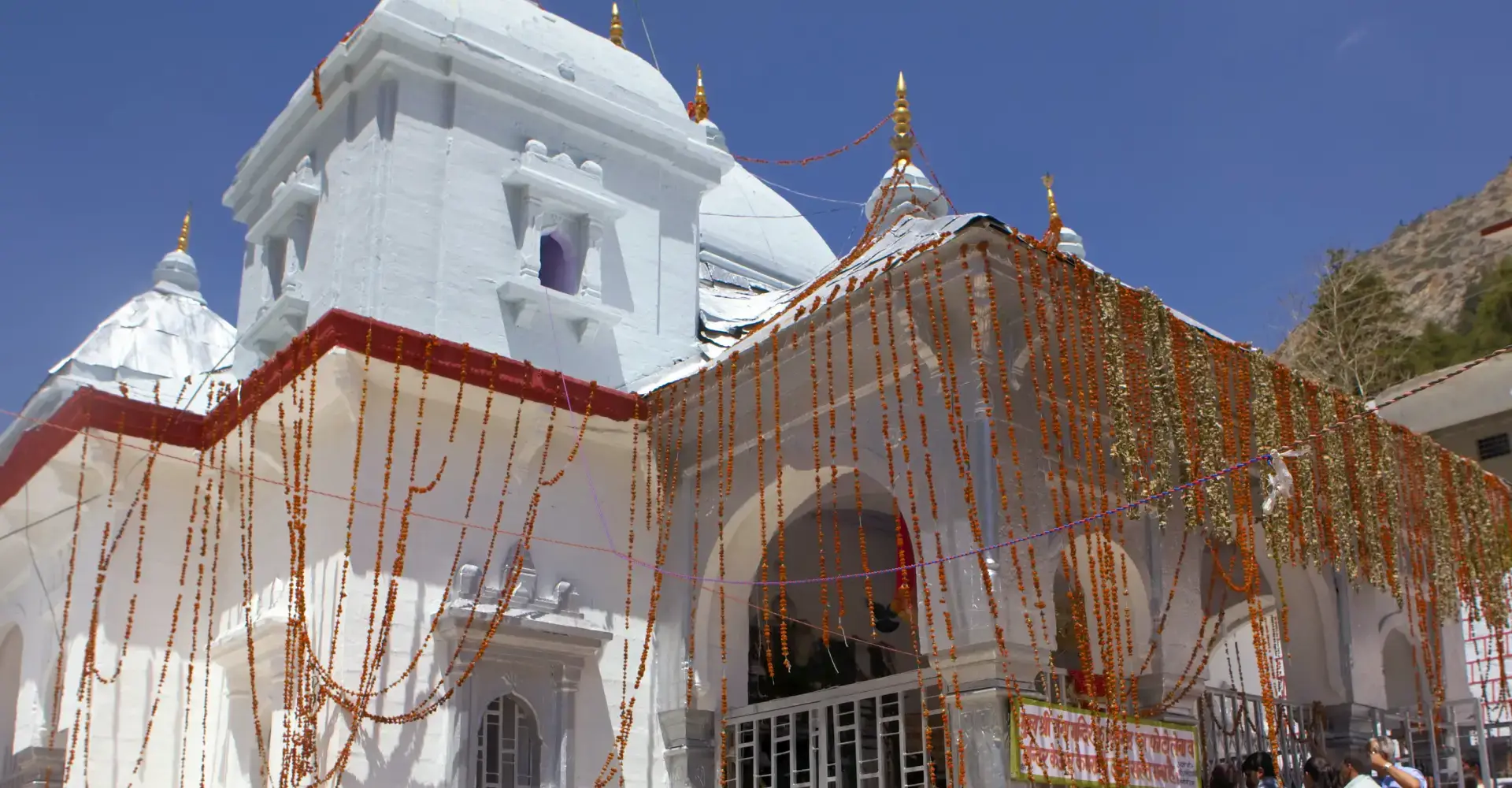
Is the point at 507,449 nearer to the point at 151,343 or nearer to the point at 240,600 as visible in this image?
the point at 240,600

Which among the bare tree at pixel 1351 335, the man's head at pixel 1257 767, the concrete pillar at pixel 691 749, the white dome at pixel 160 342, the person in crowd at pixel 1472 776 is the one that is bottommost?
the person in crowd at pixel 1472 776

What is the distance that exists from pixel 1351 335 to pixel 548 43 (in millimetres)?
20161

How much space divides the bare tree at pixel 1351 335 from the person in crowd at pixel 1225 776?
58.0 feet

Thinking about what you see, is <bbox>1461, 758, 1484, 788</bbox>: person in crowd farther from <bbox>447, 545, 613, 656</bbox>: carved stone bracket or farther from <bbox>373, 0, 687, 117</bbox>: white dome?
<bbox>373, 0, 687, 117</bbox>: white dome

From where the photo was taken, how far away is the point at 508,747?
867 cm

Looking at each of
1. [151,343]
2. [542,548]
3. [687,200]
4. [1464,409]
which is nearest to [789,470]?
[542,548]

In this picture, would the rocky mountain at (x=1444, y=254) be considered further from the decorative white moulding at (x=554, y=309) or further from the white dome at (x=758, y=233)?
the decorative white moulding at (x=554, y=309)

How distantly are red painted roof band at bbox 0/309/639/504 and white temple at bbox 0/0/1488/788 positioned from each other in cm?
3

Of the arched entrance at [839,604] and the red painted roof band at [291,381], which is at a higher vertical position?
the red painted roof band at [291,381]

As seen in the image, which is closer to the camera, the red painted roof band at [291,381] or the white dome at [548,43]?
the red painted roof band at [291,381]

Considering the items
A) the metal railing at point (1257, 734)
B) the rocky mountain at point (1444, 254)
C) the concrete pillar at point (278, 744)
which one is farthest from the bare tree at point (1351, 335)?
the concrete pillar at point (278, 744)

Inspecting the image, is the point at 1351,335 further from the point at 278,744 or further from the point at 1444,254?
the point at 278,744

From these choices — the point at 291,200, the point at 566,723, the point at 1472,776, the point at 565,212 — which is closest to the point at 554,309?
the point at 565,212

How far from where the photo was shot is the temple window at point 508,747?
28.1 ft
